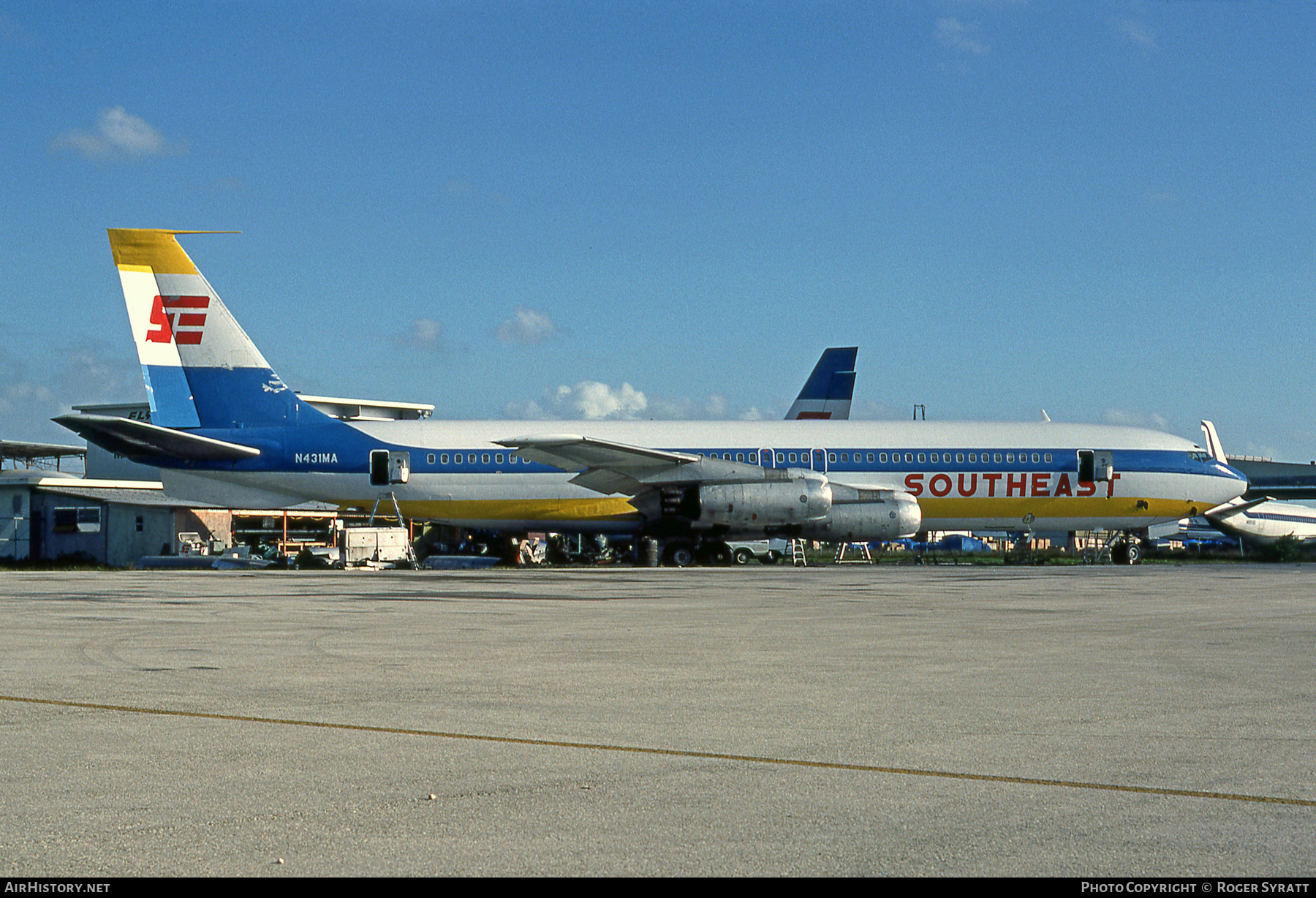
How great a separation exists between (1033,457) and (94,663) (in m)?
28.2

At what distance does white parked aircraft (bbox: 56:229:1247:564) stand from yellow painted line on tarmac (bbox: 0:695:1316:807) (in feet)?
71.7

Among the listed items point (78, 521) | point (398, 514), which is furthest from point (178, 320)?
point (78, 521)

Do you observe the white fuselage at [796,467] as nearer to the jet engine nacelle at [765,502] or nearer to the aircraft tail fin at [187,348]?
the aircraft tail fin at [187,348]

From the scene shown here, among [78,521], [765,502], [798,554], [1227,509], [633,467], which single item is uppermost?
[633,467]

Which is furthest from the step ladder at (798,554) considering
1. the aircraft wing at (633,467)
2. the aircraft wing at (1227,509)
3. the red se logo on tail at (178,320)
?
the red se logo on tail at (178,320)

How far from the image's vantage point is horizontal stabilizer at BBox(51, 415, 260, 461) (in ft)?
95.9

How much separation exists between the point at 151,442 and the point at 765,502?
1542cm

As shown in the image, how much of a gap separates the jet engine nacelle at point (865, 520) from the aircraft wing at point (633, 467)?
5.48 feet

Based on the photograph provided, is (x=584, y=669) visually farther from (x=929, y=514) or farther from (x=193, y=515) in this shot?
(x=193, y=515)

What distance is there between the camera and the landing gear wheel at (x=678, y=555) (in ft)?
112

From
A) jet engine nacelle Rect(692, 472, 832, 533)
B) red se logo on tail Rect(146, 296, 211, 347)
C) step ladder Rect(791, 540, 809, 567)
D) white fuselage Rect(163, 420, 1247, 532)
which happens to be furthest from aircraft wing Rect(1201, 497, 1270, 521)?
red se logo on tail Rect(146, 296, 211, 347)

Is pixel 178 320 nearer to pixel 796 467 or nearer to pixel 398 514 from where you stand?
pixel 398 514

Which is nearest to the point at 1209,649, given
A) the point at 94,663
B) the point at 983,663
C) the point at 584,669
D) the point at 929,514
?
the point at 983,663

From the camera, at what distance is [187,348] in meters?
31.8
